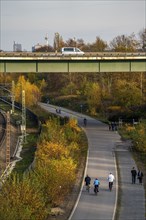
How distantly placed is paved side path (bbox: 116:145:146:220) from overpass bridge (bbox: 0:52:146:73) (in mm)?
18326

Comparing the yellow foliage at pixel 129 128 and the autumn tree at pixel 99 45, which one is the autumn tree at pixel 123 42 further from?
the yellow foliage at pixel 129 128

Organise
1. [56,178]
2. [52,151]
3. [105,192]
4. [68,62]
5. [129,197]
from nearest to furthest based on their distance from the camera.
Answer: [56,178]
[129,197]
[105,192]
[52,151]
[68,62]

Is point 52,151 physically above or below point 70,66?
below

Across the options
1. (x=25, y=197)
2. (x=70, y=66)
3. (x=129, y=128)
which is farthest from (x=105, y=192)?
(x=70, y=66)

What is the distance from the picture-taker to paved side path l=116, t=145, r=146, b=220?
2481cm

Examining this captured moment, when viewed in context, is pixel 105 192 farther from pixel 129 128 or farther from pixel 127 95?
pixel 127 95

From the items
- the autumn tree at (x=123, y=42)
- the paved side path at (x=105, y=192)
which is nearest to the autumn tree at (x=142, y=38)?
the autumn tree at (x=123, y=42)

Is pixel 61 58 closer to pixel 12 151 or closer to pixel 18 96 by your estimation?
pixel 12 151

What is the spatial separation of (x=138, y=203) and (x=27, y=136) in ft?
98.6

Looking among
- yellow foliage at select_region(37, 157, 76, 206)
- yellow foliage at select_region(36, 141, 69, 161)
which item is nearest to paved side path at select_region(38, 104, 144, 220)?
yellow foliage at select_region(37, 157, 76, 206)

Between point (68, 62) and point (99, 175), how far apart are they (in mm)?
23871

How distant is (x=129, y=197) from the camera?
28219 mm

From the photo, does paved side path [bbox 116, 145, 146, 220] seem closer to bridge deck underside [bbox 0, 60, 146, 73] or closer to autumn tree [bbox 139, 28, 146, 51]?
bridge deck underside [bbox 0, 60, 146, 73]

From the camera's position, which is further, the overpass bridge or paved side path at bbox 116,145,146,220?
the overpass bridge
